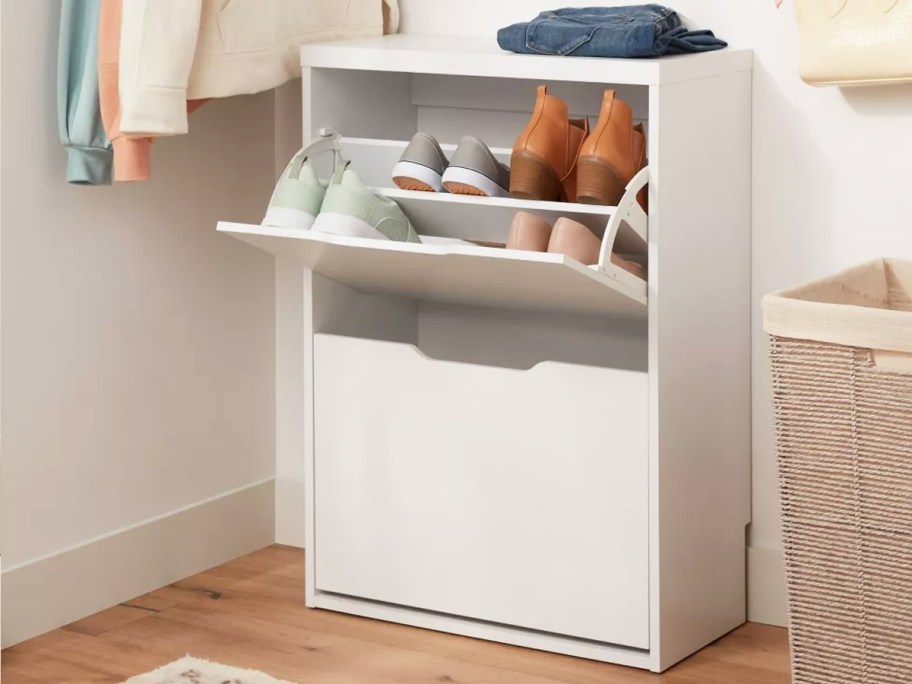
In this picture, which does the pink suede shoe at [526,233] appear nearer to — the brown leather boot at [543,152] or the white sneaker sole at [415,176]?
the brown leather boot at [543,152]

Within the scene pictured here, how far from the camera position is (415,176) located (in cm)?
217

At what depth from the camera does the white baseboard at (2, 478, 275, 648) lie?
90.1 inches

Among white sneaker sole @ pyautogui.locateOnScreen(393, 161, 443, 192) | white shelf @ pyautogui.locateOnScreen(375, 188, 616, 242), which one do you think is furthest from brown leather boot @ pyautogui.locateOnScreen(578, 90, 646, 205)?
white sneaker sole @ pyautogui.locateOnScreen(393, 161, 443, 192)

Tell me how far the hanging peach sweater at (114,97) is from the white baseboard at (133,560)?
0.68 metres

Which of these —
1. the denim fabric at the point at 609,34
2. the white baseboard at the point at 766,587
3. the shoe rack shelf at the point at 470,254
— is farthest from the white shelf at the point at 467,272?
the white baseboard at the point at 766,587

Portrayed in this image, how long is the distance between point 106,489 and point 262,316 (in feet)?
1.69

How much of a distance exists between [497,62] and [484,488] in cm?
69

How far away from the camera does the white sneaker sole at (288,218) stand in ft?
7.12

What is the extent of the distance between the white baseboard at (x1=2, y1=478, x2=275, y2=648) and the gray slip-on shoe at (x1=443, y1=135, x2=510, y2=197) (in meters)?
0.89

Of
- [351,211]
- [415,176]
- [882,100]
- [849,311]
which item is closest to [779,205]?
[882,100]

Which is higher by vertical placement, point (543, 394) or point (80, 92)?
point (80, 92)

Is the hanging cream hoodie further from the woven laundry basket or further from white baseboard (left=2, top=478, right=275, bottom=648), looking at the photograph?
the woven laundry basket

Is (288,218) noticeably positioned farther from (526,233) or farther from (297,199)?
(526,233)

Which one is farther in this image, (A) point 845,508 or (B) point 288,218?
(B) point 288,218
